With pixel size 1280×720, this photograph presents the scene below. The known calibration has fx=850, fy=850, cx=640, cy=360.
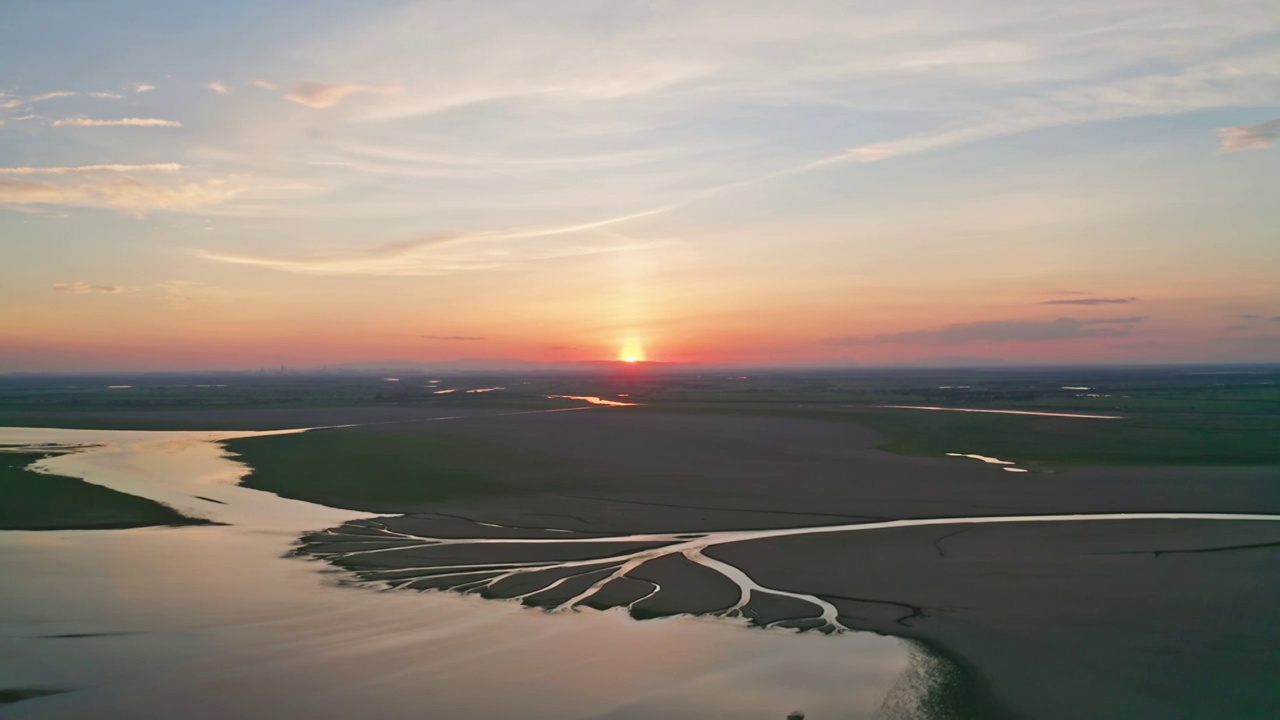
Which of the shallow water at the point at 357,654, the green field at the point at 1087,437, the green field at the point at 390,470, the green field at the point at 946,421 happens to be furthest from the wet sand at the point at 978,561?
the green field at the point at 946,421

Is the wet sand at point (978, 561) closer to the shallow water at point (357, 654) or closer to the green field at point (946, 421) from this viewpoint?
the shallow water at point (357, 654)

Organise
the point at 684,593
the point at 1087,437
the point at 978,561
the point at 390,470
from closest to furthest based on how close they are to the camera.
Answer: the point at 684,593
the point at 978,561
the point at 390,470
the point at 1087,437

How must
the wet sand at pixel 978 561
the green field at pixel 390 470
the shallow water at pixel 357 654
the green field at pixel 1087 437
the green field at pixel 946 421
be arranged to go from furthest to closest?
the green field at pixel 946 421 < the green field at pixel 1087 437 < the green field at pixel 390 470 < the wet sand at pixel 978 561 < the shallow water at pixel 357 654

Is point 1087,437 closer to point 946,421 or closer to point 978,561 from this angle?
point 946,421

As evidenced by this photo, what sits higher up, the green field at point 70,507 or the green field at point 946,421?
the green field at point 946,421

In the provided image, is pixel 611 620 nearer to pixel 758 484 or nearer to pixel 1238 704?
pixel 1238 704

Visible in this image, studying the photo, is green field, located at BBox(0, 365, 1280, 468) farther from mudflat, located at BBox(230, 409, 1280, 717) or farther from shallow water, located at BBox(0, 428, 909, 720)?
shallow water, located at BBox(0, 428, 909, 720)

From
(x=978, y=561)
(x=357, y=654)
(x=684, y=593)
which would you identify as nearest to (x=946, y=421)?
(x=978, y=561)
